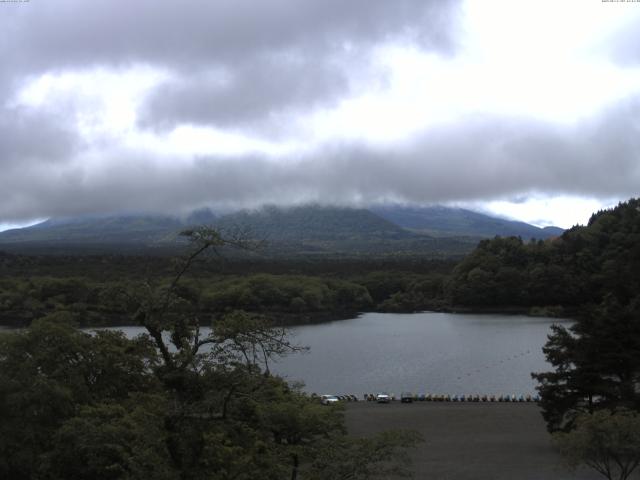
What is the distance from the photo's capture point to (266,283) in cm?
8519

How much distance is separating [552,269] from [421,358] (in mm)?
44557

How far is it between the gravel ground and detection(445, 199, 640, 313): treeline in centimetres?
5485

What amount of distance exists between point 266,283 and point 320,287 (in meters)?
7.50

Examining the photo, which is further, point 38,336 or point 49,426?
point 38,336

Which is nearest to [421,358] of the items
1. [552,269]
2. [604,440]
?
[604,440]

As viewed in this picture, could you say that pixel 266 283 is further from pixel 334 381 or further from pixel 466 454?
pixel 466 454

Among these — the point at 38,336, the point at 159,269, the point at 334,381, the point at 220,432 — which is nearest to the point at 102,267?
the point at 159,269

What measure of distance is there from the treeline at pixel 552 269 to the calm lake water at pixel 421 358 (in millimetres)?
15197

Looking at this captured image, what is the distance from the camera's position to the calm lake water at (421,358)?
40.0 meters

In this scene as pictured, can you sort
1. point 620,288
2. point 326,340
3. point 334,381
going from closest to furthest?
point 620,288
point 334,381
point 326,340

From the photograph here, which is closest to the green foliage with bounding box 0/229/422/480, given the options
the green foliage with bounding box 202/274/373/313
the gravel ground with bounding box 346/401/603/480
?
the gravel ground with bounding box 346/401/603/480

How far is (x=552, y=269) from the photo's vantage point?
86.9 m

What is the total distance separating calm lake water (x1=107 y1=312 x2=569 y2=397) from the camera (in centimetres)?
4000

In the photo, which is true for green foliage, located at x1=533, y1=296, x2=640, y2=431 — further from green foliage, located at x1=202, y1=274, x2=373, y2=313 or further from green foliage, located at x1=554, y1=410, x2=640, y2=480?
green foliage, located at x1=202, y1=274, x2=373, y2=313
